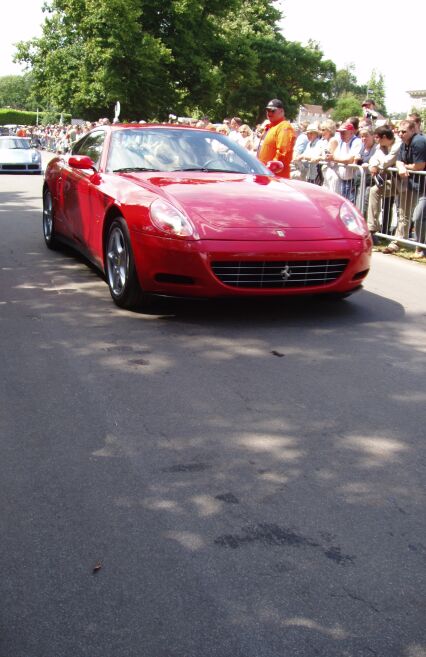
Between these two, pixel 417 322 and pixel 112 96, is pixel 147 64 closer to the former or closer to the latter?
pixel 112 96

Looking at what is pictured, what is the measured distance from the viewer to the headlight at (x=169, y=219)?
6.47 m

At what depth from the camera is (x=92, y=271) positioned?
901cm

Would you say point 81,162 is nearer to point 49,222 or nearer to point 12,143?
point 49,222

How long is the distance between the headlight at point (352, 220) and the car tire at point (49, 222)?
3.89 metres

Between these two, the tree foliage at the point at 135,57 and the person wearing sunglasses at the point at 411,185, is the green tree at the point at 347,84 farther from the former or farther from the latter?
the person wearing sunglasses at the point at 411,185

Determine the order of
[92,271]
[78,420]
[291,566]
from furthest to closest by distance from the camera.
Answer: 1. [92,271]
2. [78,420]
3. [291,566]

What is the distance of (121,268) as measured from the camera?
23.2ft

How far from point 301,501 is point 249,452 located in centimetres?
57

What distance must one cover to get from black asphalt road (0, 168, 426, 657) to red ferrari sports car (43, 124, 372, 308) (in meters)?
0.36

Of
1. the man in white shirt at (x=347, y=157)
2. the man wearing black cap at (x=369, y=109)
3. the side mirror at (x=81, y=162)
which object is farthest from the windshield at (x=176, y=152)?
the man wearing black cap at (x=369, y=109)

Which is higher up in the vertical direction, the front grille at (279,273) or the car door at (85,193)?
the car door at (85,193)

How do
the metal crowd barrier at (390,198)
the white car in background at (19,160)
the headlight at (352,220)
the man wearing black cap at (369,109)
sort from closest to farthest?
the headlight at (352,220), the metal crowd barrier at (390,198), the man wearing black cap at (369,109), the white car in background at (19,160)

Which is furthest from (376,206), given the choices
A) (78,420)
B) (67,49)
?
(67,49)

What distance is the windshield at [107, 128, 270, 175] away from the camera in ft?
25.9
